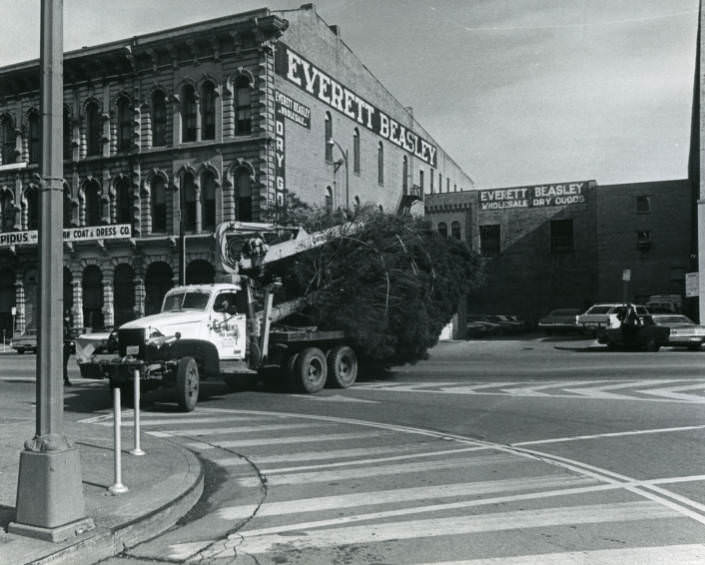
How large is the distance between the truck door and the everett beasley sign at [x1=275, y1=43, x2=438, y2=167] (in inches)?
877

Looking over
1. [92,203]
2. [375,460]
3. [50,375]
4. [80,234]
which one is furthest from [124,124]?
[50,375]

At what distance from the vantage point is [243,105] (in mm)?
35062

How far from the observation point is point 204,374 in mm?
14312

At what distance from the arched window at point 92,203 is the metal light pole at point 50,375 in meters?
34.0

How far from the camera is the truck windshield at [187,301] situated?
14938 millimetres

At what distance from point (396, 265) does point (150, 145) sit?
23168 millimetres

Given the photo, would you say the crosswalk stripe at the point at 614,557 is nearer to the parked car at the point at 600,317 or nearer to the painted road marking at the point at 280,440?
the painted road marking at the point at 280,440

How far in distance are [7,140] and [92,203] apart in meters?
7.03

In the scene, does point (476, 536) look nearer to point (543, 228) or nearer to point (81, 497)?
point (81, 497)

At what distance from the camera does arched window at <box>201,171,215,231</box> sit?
35.9m

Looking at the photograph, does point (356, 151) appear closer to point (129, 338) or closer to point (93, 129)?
point (93, 129)

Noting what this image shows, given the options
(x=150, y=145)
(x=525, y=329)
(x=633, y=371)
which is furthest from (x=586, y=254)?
(x=633, y=371)

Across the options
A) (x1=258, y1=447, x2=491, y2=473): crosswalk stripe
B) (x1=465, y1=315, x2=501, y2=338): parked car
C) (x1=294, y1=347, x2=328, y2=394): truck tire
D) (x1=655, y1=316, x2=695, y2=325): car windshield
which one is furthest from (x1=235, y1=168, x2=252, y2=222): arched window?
(x1=258, y1=447, x2=491, y2=473): crosswalk stripe

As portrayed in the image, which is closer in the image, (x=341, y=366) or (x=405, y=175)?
(x=341, y=366)
